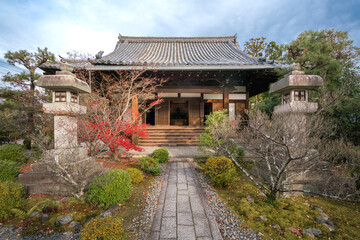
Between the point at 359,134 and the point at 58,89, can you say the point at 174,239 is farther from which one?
the point at 359,134

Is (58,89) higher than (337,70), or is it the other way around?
(337,70)

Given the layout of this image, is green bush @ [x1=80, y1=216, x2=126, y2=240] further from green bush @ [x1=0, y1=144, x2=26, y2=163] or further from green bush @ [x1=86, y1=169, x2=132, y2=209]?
green bush @ [x1=0, y1=144, x2=26, y2=163]

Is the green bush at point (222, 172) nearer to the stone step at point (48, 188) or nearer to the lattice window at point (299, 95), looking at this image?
the lattice window at point (299, 95)

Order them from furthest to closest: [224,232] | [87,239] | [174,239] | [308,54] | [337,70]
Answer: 1. [308,54]
2. [337,70]
3. [224,232]
4. [174,239]
5. [87,239]

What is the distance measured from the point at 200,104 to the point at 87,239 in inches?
381

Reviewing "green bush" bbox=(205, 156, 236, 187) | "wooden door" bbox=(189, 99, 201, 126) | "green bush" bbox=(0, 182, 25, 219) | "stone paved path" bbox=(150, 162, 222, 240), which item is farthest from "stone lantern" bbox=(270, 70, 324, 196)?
"wooden door" bbox=(189, 99, 201, 126)

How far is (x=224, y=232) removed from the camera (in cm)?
236

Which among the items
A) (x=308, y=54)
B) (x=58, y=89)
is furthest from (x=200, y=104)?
(x=58, y=89)

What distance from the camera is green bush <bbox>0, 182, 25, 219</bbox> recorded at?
8.88 feet

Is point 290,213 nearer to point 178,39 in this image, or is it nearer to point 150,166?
point 150,166

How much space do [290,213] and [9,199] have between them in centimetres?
570

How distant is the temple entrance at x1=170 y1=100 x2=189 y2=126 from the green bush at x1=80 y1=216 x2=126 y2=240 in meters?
13.4

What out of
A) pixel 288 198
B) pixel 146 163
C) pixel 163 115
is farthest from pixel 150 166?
pixel 163 115

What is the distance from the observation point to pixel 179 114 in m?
15.5
